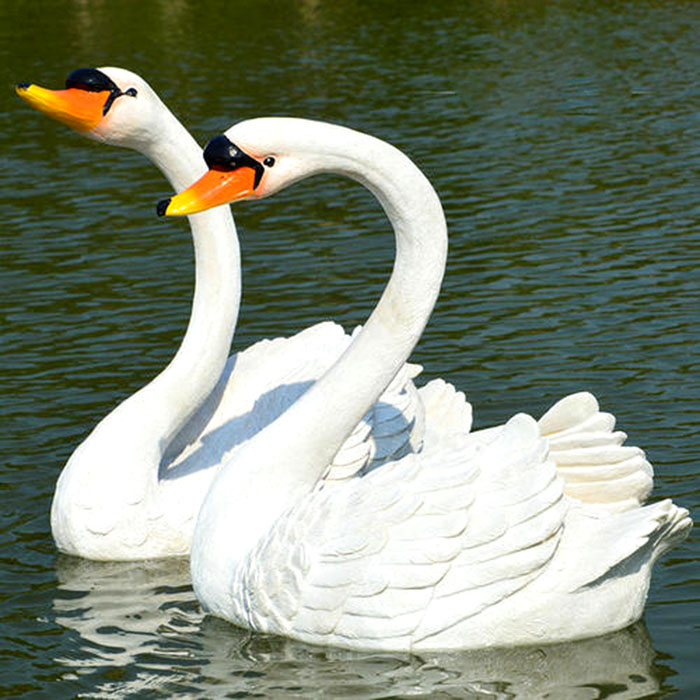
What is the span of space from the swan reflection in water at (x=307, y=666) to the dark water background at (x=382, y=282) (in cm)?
1

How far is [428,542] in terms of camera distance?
7051 millimetres

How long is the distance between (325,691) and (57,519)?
242 cm

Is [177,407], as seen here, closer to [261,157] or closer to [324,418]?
[324,418]

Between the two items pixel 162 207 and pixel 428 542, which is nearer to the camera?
pixel 428 542

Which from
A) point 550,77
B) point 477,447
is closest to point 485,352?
point 477,447

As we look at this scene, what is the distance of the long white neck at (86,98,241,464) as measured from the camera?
9211mm

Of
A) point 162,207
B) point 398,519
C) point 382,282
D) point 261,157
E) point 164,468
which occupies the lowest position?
point 164,468

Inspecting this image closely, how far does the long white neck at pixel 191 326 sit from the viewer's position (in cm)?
921

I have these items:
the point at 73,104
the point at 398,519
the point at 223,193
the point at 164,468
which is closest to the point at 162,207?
the point at 223,193

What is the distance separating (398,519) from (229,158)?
1.72 metres

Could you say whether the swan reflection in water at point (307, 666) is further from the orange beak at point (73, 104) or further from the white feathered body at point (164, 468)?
the orange beak at point (73, 104)

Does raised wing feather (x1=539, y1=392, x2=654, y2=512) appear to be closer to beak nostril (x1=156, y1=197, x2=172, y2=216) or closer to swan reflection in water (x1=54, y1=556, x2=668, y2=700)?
swan reflection in water (x1=54, y1=556, x2=668, y2=700)

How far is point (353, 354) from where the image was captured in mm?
7801

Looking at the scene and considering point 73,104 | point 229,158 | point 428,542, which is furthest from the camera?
point 73,104
